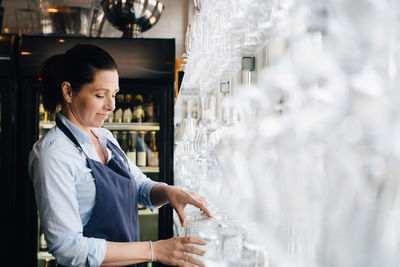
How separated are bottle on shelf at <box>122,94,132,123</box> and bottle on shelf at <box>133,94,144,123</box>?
0.13 feet

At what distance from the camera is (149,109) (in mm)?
2916

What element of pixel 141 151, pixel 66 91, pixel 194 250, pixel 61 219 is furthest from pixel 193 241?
pixel 141 151

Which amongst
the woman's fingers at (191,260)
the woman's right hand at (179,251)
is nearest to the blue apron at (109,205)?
the woman's right hand at (179,251)

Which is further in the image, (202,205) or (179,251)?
(202,205)

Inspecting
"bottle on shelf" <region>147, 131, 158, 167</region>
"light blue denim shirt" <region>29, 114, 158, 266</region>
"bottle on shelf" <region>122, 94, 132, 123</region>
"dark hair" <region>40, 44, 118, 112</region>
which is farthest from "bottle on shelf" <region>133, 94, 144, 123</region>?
"light blue denim shirt" <region>29, 114, 158, 266</region>

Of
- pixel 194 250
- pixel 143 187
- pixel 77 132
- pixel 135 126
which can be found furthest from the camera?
pixel 135 126

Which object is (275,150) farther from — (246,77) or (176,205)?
(176,205)

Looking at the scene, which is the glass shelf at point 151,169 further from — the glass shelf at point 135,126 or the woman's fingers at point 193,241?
the woman's fingers at point 193,241

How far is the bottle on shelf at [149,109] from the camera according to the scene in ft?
9.54

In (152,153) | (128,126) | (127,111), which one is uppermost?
(127,111)

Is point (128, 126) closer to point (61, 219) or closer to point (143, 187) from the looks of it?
point (143, 187)

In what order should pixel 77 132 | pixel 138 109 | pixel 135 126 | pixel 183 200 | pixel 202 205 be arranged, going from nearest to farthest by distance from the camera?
pixel 202 205
pixel 183 200
pixel 77 132
pixel 135 126
pixel 138 109

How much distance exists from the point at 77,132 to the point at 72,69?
0.82ft

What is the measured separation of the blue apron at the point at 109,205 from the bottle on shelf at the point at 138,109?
138 centimetres
